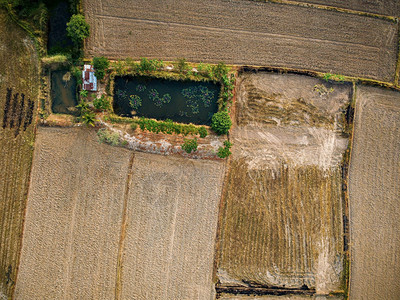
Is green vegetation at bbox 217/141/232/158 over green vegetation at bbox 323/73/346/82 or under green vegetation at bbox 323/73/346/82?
under

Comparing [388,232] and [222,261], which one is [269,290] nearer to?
[222,261]

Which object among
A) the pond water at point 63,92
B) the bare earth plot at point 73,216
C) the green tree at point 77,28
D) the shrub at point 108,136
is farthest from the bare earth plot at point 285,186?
the pond water at point 63,92

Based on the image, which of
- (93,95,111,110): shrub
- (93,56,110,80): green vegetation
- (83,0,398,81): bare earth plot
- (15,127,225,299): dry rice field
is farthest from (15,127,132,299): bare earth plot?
(83,0,398,81): bare earth plot

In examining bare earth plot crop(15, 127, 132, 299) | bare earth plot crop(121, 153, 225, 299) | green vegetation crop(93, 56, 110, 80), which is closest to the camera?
green vegetation crop(93, 56, 110, 80)

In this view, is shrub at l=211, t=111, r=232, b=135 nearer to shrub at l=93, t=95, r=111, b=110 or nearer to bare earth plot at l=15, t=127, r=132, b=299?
bare earth plot at l=15, t=127, r=132, b=299

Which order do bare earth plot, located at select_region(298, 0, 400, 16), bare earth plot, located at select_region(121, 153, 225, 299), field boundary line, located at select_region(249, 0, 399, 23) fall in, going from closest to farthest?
bare earth plot, located at select_region(121, 153, 225, 299) < field boundary line, located at select_region(249, 0, 399, 23) < bare earth plot, located at select_region(298, 0, 400, 16)

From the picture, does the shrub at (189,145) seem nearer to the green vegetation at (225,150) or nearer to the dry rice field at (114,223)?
the dry rice field at (114,223)

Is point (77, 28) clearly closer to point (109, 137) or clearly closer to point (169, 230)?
point (109, 137)

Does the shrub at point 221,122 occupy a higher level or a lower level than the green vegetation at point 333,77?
lower
